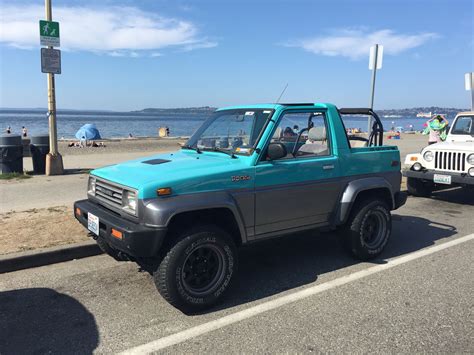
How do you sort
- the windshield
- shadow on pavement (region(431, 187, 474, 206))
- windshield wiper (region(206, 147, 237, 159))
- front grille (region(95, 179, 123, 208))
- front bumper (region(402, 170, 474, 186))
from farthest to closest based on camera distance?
the windshield → shadow on pavement (region(431, 187, 474, 206)) → front bumper (region(402, 170, 474, 186)) → windshield wiper (region(206, 147, 237, 159)) → front grille (region(95, 179, 123, 208))

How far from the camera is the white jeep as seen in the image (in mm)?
8391

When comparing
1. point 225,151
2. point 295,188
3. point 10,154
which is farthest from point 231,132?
point 10,154

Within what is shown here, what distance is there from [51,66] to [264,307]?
8911mm

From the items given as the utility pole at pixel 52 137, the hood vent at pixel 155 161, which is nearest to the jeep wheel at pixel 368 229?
the hood vent at pixel 155 161

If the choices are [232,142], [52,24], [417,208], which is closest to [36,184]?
[52,24]

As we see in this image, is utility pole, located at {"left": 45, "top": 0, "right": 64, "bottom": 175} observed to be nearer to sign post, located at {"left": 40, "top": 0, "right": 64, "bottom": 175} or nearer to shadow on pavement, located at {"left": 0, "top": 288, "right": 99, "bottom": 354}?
sign post, located at {"left": 40, "top": 0, "right": 64, "bottom": 175}

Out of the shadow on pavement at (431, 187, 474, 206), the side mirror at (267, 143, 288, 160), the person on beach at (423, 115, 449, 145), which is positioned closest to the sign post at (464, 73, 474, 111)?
the person on beach at (423, 115, 449, 145)

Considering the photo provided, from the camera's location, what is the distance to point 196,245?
3854 millimetres

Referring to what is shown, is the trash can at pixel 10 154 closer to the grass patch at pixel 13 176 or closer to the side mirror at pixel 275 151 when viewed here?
the grass patch at pixel 13 176

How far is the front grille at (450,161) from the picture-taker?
27.8 feet

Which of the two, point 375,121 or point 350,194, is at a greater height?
point 375,121

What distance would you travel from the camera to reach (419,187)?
963 cm

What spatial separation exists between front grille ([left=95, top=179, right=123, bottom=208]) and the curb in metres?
1.18

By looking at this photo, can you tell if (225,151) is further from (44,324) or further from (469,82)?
(469,82)
